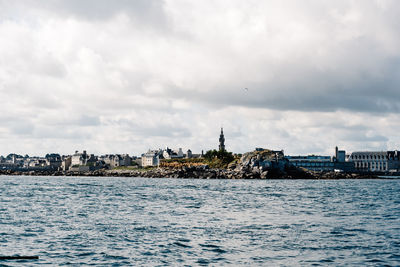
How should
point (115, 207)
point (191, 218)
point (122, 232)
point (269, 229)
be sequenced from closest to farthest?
1. point (122, 232)
2. point (269, 229)
3. point (191, 218)
4. point (115, 207)

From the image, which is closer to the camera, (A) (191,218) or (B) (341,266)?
(B) (341,266)

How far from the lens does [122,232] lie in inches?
1423

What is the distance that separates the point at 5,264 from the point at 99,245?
671 centimetres

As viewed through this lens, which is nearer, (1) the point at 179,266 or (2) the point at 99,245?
(1) the point at 179,266

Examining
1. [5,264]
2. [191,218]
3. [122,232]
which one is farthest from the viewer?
[191,218]

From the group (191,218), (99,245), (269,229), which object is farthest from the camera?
(191,218)

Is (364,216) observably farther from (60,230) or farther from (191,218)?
(60,230)

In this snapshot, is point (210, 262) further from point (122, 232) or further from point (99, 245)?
point (122, 232)

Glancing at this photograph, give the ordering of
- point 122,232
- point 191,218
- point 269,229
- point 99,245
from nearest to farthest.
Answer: point 99,245 < point 122,232 < point 269,229 < point 191,218

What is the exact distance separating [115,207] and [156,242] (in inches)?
1004

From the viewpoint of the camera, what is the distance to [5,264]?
25141mm

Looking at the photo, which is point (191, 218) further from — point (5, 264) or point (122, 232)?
point (5, 264)

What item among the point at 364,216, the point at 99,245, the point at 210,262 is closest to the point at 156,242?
the point at 99,245

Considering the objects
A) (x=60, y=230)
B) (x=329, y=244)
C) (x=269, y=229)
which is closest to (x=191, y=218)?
(x=269, y=229)
